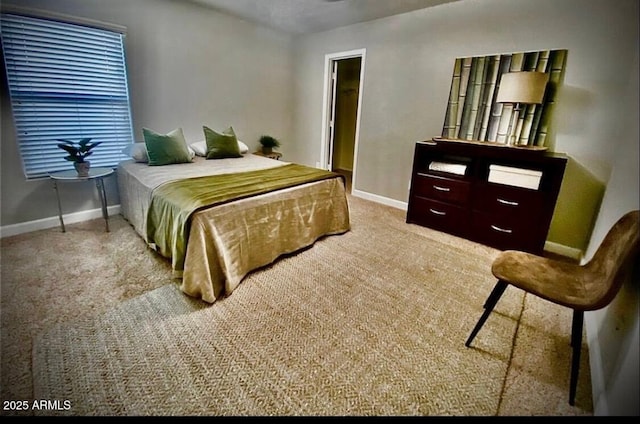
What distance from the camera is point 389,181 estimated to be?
3.93 meters

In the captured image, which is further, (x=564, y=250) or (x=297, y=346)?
(x=564, y=250)

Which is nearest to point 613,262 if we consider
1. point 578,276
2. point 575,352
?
point 578,276

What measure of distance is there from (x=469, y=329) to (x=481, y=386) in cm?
41

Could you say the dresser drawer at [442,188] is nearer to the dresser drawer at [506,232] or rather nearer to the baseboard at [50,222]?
the dresser drawer at [506,232]

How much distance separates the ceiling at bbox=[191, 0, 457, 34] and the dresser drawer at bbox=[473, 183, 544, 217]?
2050mm

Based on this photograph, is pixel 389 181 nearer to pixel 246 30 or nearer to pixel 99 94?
pixel 246 30

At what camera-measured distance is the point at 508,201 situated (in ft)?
8.48

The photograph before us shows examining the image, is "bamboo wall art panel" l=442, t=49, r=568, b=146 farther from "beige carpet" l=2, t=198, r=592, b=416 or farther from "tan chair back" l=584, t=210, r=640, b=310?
"tan chair back" l=584, t=210, r=640, b=310

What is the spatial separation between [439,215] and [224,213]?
2.23 metres

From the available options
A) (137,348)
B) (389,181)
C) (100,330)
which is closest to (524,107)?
(389,181)

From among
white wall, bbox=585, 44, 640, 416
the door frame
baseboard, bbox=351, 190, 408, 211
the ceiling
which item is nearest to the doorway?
the door frame

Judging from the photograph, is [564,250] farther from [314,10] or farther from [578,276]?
[314,10]

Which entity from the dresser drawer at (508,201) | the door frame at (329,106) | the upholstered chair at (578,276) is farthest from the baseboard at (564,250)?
the door frame at (329,106)

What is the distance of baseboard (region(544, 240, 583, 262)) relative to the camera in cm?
265
